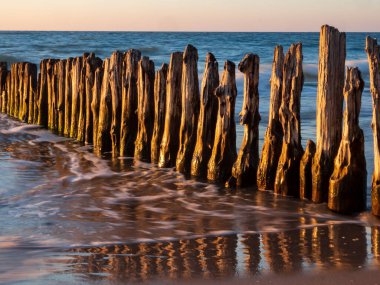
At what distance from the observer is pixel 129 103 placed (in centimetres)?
944

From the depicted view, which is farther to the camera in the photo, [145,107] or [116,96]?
[116,96]

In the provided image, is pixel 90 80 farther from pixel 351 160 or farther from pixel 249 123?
pixel 351 160

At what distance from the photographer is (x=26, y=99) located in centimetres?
1468

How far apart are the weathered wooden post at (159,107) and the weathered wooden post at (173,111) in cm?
21

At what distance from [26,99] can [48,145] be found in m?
3.76

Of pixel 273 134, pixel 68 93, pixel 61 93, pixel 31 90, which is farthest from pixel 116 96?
pixel 31 90

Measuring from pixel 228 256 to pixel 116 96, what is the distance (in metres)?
5.12

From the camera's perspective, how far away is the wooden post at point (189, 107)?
8125 millimetres

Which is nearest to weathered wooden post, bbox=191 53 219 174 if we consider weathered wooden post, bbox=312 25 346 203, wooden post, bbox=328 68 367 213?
weathered wooden post, bbox=312 25 346 203

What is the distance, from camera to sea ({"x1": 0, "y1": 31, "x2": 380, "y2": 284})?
479cm

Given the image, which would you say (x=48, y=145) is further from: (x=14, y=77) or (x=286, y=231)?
(x=286, y=231)

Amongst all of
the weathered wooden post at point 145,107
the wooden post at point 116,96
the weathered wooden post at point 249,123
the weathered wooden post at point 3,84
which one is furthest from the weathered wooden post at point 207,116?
the weathered wooden post at point 3,84

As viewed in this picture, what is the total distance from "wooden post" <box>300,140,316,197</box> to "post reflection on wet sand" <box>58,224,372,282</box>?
102 centimetres

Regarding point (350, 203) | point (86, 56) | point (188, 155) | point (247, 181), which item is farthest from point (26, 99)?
point (350, 203)
